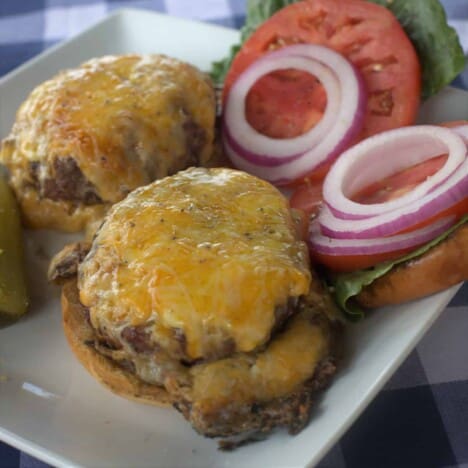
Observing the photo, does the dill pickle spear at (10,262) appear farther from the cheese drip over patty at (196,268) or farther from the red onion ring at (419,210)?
the red onion ring at (419,210)

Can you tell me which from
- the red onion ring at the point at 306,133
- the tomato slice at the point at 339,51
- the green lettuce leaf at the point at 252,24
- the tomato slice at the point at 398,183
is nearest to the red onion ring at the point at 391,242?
the tomato slice at the point at 398,183

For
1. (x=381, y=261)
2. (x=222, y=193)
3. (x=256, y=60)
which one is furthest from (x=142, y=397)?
(x=256, y=60)

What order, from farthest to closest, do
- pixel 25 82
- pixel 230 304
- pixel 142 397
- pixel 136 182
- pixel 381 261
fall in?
pixel 25 82
pixel 136 182
pixel 381 261
pixel 142 397
pixel 230 304

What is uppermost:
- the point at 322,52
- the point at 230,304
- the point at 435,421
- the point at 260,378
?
the point at 322,52

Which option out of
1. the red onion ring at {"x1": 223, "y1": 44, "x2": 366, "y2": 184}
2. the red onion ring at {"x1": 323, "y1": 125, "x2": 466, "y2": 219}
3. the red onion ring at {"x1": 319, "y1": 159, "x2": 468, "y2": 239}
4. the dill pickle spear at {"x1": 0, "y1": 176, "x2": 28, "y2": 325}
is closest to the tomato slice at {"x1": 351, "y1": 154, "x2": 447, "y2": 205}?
the red onion ring at {"x1": 323, "y1": 125, "x2": 466, "y2": 219}

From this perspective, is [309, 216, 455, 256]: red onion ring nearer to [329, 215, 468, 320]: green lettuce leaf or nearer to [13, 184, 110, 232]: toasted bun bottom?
[329, 215, 468, 320]: green lettuce leaf

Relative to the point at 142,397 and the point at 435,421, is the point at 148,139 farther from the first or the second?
the point at 435,421
